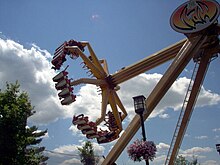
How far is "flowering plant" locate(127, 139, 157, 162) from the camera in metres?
15.0

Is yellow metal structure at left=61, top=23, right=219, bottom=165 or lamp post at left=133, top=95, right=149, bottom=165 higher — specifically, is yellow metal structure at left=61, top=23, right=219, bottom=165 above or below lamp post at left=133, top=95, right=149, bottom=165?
above

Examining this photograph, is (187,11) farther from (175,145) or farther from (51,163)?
(51,163)

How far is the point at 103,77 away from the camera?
102 ft

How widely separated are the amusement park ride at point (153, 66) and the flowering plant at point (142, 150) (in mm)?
8963

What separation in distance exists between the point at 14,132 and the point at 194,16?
59.2 ft

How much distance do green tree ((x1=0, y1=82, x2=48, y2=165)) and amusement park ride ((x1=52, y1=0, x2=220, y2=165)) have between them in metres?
5.97

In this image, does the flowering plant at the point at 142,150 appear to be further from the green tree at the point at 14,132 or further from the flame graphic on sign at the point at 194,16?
the flame graphic on sign at the point at 194,16

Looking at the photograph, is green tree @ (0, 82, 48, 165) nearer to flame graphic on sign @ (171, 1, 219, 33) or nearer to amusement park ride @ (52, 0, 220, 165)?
amusement park ride @ (52, 0, 220, 165)

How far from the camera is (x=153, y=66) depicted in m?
28.6

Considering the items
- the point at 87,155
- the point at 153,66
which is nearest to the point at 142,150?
the point at 153,66

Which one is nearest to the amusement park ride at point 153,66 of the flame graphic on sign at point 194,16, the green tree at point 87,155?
the flame graphic on sign at point 194,16

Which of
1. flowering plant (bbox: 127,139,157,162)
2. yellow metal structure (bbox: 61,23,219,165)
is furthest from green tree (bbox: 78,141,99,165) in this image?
flowering plant (bbox: 127,139,157,162)

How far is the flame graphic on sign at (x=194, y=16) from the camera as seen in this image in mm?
26609

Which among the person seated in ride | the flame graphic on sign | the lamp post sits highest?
the flame graphic on sign
